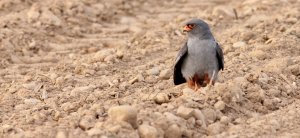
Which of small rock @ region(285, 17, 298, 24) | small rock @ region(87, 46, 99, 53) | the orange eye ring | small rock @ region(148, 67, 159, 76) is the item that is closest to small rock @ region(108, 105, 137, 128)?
the orange eye ring

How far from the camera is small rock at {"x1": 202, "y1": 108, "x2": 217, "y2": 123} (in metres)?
6.12

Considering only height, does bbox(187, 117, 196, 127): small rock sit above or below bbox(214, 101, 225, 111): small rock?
above

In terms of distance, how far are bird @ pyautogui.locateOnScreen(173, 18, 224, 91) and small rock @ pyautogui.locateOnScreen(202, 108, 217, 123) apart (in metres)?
1.14

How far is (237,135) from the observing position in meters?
5.72

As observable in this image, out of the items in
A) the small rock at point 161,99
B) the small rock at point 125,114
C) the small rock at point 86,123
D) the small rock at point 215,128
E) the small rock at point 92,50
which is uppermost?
the small rock at point 125,114

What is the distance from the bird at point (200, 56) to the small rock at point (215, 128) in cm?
138

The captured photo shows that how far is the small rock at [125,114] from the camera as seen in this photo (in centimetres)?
555

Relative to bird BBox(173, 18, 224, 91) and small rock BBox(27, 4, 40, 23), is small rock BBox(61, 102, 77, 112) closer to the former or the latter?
bird BBox(173, 18, 224, 91)

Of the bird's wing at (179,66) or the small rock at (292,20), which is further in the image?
the small rock at (292,20)

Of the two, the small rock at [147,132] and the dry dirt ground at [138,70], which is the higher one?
the small rock at [147,132]

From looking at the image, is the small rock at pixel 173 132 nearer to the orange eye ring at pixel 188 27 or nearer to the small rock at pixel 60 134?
the small rock at pixel 60 134

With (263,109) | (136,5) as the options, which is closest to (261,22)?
(136,5)

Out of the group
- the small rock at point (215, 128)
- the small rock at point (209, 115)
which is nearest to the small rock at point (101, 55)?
the small rock at point (209, 115)

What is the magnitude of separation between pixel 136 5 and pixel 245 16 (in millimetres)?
2176
